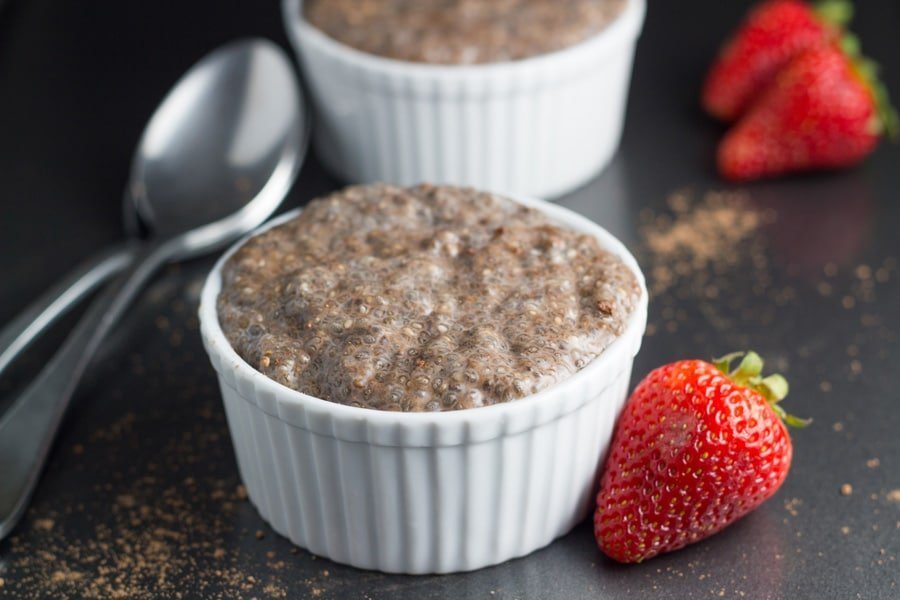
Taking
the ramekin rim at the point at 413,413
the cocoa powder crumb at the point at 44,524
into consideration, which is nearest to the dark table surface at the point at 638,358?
the cocoa powder crumb at the point at 44,524

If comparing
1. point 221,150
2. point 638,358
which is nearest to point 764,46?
point 638,358

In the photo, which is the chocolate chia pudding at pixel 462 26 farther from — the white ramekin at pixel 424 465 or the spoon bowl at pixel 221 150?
the white ramekin at pixel 424 465

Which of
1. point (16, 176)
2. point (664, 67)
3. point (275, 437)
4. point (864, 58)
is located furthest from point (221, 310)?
point (864, 58)

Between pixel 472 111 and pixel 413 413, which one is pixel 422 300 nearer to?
pixel 413 413

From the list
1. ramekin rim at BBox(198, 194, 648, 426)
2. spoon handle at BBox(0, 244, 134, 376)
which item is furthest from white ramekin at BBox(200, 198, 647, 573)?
spoon handle at BBox(0, 244, 134, 376)

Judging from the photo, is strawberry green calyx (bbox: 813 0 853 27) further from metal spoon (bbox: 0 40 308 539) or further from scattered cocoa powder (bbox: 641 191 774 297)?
metal spoon (bbox: 0 40 308 539)

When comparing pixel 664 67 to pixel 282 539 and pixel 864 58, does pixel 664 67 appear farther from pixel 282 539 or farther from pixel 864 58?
pixel 282 539

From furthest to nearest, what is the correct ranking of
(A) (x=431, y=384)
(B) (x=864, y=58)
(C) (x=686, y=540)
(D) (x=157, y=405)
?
(B) (x=864, y=58)
(D) (x=157, y=405)
(C) (x=686, y=540)
(A) (x=431, y=384)
